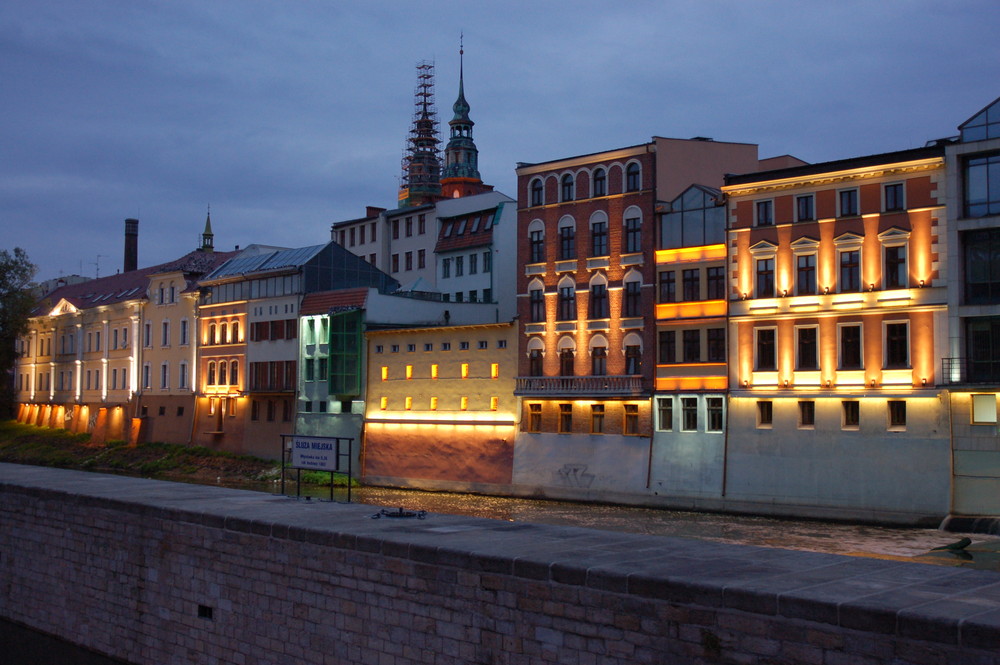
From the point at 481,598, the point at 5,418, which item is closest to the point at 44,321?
the point at 5,418

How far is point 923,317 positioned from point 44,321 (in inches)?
3471

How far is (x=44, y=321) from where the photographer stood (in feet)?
345

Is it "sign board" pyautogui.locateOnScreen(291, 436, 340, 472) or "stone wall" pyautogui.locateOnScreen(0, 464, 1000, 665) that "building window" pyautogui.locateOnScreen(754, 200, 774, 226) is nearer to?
"sign board" pyautogui.locateOnScreen(291, 436, 340, 472)

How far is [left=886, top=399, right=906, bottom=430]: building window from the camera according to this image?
4244cm

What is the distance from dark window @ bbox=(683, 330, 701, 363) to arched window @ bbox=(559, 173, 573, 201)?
1035cm

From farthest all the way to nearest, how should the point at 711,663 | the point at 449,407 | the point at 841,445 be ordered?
the point at 449,407 < the point at 841,445 < the point at 711,663

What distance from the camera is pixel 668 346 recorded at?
166 feet

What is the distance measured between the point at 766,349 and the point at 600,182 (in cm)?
1296

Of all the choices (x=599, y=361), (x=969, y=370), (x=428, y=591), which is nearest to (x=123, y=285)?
(x=599, y=361)

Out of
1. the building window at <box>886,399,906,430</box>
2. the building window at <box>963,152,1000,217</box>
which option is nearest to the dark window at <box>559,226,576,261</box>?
the building window at <box>886,399,906,430</box>

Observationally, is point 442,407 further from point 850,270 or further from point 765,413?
point 850,270

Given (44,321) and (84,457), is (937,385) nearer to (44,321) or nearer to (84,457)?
(84,457)

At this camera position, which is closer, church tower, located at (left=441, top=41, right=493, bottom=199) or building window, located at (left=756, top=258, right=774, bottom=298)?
building window, located at (left=756, top=258, right=774, bottom=298)

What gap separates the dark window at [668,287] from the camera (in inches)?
1992
